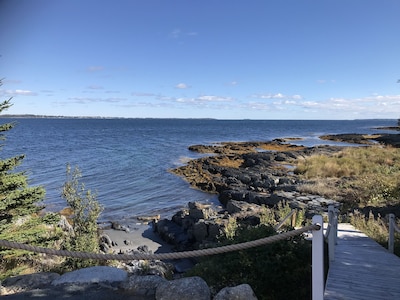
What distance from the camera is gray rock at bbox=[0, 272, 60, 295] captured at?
5012 mm

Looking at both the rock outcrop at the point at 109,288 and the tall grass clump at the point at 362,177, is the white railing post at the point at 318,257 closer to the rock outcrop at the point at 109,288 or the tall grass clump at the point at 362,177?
the rock outcrop at the point at 109,288

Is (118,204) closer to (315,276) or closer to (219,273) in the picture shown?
(219,273)

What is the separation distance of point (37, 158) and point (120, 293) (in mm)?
41699

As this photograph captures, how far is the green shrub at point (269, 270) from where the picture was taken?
4.94 m

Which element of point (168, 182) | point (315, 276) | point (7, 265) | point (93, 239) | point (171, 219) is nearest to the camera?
point (315, 276)

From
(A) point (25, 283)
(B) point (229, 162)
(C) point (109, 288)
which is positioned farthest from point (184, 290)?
(B) point (229, 162)

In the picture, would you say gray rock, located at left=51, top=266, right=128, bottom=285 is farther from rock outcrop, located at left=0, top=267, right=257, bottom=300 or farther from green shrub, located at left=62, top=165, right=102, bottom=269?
green shrub, located at left=62, top=165, right=102, bottom=269

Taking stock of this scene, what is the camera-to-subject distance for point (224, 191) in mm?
22953

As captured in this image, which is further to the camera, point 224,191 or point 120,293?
point 224,191

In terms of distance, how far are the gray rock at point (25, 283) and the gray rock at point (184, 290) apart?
76.6 inches

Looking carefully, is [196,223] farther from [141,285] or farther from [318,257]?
[318,257]

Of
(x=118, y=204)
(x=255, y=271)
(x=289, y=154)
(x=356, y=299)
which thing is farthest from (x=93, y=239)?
(x=289, y=154)

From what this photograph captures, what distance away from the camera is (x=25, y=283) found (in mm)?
5246

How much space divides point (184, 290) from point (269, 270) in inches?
54.6
